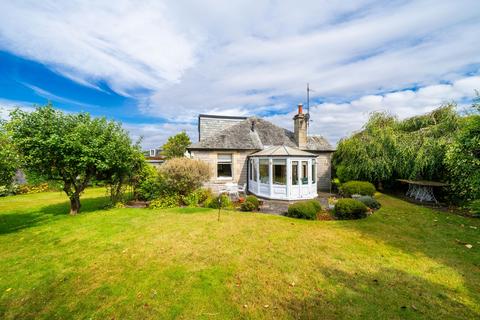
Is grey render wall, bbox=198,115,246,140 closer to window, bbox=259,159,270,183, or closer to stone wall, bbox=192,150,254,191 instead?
stone wall, bbox=192,150,254,191

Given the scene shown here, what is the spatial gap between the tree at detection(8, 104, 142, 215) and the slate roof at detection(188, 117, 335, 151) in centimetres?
572

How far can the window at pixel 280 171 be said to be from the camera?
41.1ft

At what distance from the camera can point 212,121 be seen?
18.2m

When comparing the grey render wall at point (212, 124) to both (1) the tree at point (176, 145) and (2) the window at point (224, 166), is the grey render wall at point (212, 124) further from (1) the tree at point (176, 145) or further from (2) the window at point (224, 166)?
(1) the tree at point (176, 145)

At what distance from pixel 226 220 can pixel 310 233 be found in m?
3.42

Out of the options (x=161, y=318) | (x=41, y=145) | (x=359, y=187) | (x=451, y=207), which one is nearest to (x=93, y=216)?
(x=41, y=145)

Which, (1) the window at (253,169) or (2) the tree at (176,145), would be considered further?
(2) the tree at (176,145)

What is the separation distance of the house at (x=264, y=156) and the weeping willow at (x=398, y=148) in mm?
2050

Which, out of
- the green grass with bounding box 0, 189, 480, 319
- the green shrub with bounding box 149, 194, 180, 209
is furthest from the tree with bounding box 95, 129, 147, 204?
the green grass with bounding box 0, 189, 480, 319

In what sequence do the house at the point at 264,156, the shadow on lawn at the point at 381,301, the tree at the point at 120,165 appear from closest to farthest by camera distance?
1. the shadow on lawn at the point at 381,301
2. the tree at the point at 120,165
3. the house at the point at 264,156

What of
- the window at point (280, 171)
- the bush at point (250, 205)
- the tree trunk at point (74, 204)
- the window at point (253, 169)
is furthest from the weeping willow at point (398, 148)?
the tree trunk at point (74, 204)

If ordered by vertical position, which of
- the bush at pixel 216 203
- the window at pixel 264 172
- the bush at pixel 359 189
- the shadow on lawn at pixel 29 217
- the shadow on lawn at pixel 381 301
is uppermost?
the window at pixel 264 172

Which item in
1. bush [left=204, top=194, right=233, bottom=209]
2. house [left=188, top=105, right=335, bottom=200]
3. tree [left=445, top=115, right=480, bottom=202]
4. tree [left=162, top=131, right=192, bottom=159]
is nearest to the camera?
tree [left=445, top=115, right=480, bottom=202]

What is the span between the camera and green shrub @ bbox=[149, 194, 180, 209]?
10.7 m
